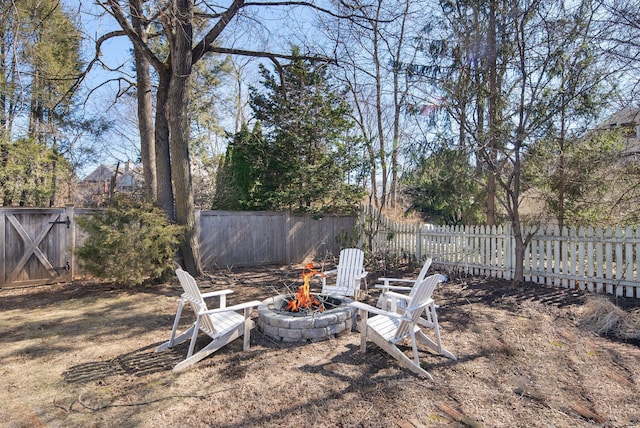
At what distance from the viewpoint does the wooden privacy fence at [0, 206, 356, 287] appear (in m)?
6.22

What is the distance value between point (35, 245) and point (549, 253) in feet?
29.2

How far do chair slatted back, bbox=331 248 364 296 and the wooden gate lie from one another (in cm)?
471

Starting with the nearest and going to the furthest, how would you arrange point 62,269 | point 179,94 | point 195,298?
point 195,298 < point 62,269 < point 179,94

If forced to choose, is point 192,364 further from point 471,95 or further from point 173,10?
point 471,95

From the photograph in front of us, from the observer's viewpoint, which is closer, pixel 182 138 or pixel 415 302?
pixel 415 302

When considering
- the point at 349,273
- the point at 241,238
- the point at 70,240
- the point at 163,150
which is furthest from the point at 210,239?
the point at 349,273

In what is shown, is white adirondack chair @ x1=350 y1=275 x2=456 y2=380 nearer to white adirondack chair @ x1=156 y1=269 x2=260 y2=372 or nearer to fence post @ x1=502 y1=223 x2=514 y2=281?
white adirondack chair @ x1=156 y1=269 x2=260 y2=372

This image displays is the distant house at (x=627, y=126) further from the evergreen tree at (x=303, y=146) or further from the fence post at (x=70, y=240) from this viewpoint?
the fence post at (x=70, y=240)

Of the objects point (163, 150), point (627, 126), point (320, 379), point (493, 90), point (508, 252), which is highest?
point (493, 90)

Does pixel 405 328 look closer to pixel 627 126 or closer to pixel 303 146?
pixel 627 126

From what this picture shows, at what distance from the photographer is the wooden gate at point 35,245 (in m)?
6.14

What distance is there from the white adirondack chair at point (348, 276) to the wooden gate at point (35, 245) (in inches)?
182

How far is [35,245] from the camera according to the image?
632 cm

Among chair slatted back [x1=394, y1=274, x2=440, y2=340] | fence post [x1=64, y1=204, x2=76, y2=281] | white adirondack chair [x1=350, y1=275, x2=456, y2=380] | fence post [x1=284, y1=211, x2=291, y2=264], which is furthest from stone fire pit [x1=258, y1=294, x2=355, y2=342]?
fence post [x1=284, y1=211, x2=291, y2=264]
